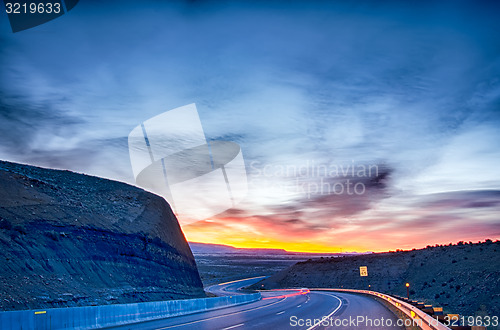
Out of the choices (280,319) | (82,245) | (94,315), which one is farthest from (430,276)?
(94,315)

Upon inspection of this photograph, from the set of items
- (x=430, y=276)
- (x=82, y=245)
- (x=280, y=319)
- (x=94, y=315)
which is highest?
(x=82, y=245)

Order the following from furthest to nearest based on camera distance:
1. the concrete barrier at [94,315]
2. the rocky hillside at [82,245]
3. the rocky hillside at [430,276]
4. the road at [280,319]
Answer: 1. the rocky hillside at [430,276]
2. the rocky hillside at [82,245]
3. the road at [280,319]
4. the concrete barrier at [94,315]

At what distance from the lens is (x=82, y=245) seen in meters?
31.3

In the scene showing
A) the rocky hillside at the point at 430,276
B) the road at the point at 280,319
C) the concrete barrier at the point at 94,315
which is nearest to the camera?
the concrete barrier at the point at 94,315

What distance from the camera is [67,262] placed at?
28.6 m

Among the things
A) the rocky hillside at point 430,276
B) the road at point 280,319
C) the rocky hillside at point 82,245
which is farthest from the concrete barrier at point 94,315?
the rocky hillside at point 430,276

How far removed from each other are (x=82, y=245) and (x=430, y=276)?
6085 centimetres

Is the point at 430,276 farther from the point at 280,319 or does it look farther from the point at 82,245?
the point at 280,319

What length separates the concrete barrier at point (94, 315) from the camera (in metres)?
13.7

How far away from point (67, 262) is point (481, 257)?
65.2 metres

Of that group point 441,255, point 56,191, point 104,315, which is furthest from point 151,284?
point 441,255

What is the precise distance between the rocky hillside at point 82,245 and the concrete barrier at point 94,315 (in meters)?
5.99

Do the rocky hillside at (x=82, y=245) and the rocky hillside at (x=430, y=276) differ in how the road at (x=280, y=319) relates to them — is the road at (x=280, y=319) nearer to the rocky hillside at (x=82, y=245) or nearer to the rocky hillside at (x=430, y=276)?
the rocky hillside at (x=82, y=245)

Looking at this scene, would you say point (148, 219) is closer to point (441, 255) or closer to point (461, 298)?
point (461, 298)
